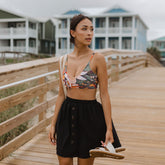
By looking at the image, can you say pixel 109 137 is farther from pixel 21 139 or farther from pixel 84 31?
pixel 21 139

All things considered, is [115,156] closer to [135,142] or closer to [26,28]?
[135,142]

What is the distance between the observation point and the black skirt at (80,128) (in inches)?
93.9

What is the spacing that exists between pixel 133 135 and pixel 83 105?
264cm

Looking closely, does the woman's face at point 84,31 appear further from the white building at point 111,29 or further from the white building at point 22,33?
the white building at point 22,33

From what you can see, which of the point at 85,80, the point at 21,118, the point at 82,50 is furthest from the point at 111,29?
the point at 85,80

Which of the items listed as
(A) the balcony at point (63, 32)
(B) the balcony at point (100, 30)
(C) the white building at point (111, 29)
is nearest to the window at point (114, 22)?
(C) the white building at point (111, 29)

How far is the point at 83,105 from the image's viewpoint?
2.39m

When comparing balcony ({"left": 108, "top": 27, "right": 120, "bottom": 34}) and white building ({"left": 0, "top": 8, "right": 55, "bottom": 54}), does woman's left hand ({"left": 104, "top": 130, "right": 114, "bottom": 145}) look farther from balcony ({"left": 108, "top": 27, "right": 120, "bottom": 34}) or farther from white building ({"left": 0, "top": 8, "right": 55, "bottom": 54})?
white building ({"left": 0, "top": 8, "right": 55, "bottom": 54})

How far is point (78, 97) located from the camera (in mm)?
2400

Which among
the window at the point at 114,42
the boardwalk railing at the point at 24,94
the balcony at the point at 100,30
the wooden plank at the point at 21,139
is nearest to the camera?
the boardwalk railing at the point at 24,94

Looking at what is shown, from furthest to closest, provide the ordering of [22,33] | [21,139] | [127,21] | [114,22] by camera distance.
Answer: [22,33], [114,22], [127,21], [21,139]

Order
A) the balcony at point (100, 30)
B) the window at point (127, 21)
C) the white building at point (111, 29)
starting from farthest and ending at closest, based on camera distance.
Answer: the window at point (127, 21) → the balcony at point (100, 30) → the white building at point (111, 29)

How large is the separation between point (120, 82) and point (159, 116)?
14.5ft

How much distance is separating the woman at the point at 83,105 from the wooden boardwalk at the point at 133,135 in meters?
1.42
